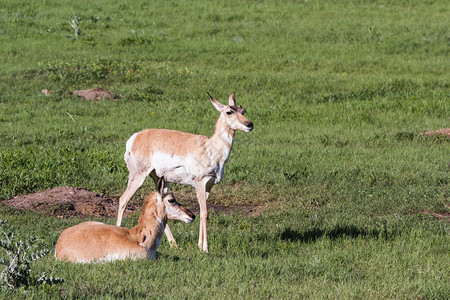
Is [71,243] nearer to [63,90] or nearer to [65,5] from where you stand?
[63,90]

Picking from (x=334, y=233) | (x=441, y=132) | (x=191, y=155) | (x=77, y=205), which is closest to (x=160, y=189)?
(x=191, y=155)

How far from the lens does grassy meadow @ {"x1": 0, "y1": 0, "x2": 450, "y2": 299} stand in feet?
25.2

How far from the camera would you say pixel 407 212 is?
37.6ft

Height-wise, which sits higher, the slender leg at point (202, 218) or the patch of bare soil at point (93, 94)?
the slender leg at point (202, 218)

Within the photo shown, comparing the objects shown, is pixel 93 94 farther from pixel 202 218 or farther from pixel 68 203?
pixel 202 218

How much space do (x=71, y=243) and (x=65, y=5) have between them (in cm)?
2722

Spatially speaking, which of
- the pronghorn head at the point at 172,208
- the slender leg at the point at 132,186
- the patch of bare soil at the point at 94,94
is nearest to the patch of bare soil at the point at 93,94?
the patch of bare soil at the point at 94,94

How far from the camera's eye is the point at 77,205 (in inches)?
456

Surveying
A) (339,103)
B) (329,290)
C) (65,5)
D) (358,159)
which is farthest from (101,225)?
(65,5)

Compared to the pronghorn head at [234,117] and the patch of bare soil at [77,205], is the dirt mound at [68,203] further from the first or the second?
the pronghorn head at [234,117]

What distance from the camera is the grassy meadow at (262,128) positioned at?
7.68 metres

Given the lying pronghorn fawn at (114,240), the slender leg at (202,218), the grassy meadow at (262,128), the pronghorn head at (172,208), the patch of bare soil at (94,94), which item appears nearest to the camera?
the grassy meadow at (262,128)

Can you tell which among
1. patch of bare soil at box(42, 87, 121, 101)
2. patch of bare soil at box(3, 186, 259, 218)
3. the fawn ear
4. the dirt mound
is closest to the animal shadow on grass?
patch of bare soil at box(3, 186, 259, 218)

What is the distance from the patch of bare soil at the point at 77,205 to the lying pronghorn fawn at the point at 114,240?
311 cm
